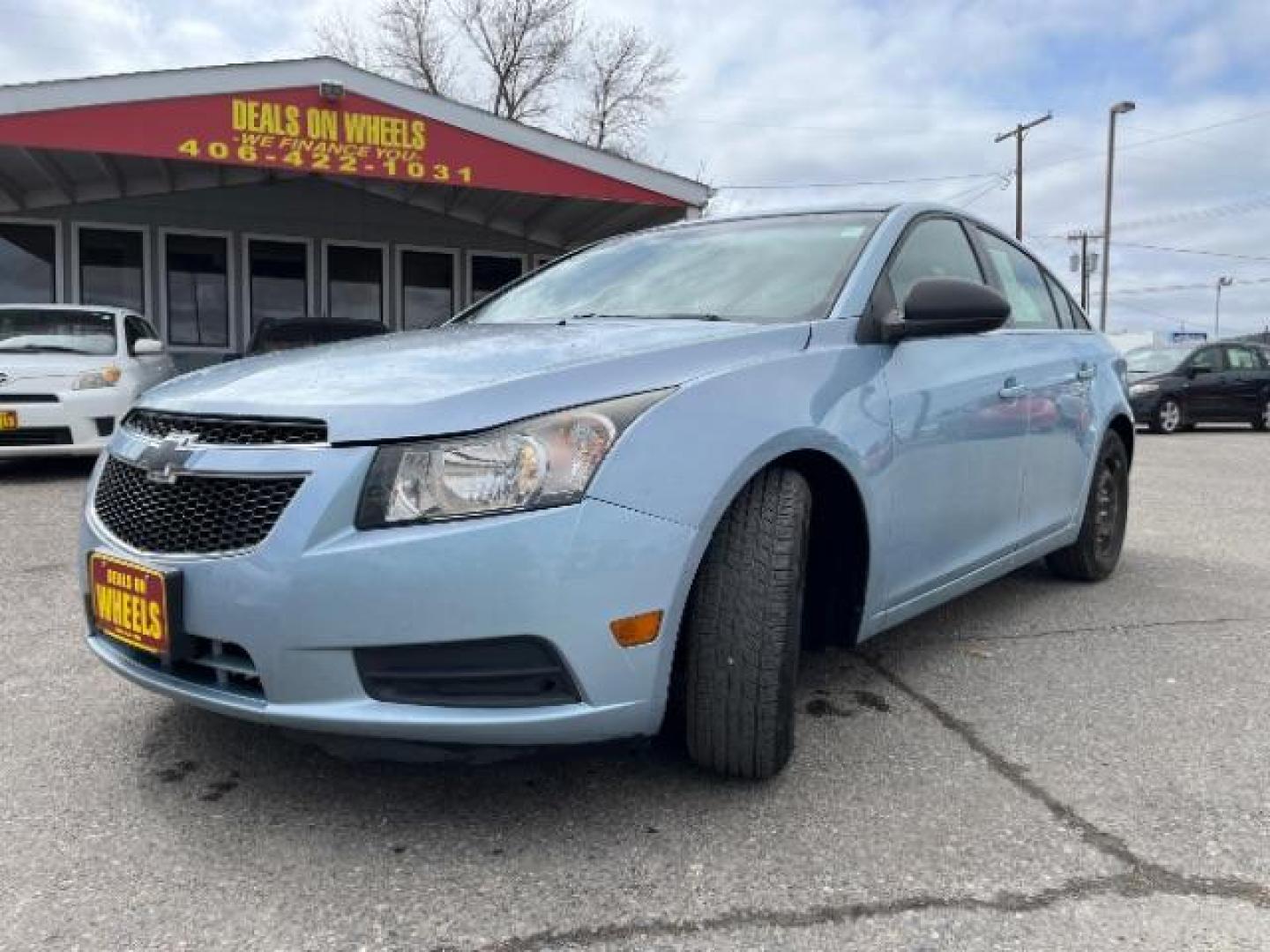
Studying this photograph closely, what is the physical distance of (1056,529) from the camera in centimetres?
403

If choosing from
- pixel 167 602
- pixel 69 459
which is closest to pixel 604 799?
pixel 167 602

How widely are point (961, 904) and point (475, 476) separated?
48.1 inches

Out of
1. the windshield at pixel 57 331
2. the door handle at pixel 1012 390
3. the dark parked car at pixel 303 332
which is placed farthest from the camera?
the dark parked car at pixel 303 332

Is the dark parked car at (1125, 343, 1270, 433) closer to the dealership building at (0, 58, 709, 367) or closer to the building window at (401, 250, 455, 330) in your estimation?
the dealership building at (0, 58, 709, 367)

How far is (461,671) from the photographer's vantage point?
1999 mm

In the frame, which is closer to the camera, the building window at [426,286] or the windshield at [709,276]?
the windshield at [709,276]

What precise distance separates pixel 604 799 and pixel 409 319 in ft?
48.8

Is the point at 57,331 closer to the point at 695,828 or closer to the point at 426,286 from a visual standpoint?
the point at 695,828

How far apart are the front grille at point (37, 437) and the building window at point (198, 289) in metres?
8.04

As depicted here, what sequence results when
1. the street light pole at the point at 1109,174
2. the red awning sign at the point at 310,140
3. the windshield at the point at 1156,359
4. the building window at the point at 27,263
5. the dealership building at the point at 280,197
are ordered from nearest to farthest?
the red awning sign at the point at 310,140, the dealership building at the point at 280,197, the building window at the point at 27,263, the windshield at the point at 1156,359, the street light pole at the point at 1109,174

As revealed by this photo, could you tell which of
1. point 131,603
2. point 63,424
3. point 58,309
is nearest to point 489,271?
point 58,309

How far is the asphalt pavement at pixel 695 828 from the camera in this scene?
188 cm

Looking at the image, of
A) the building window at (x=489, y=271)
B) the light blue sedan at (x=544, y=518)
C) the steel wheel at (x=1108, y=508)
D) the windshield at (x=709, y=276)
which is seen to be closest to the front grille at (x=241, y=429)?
the light blue sedan at (x=544, y=518)

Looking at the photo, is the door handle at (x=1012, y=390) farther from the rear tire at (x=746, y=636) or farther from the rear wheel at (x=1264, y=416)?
the rear wheel at (x=1264, y=416)
